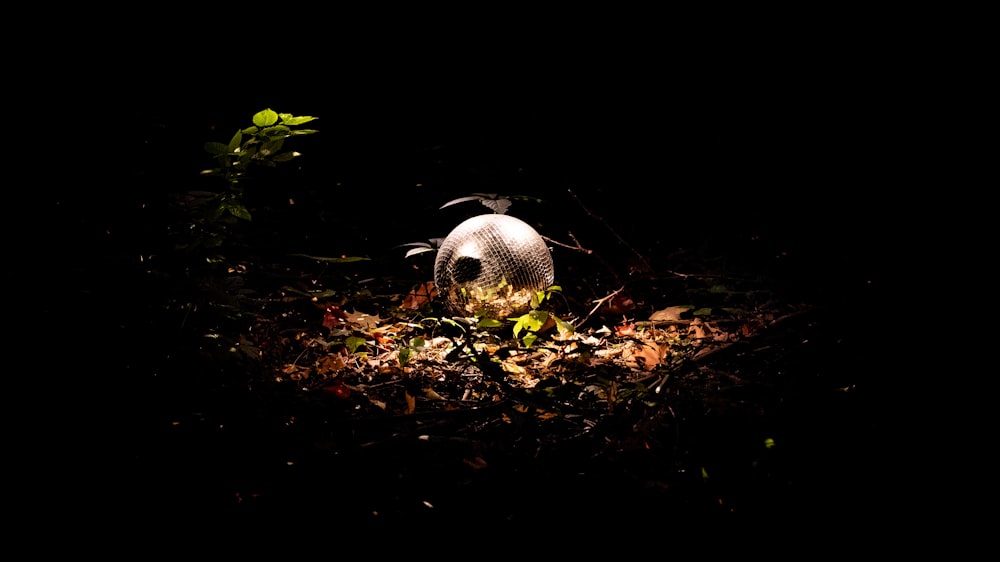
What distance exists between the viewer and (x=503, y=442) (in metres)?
2.54

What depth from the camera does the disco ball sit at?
3848 mm

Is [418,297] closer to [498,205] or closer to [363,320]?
[363,320]

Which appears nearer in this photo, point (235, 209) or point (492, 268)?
point (235, 209)

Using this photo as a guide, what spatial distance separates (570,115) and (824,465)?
12.7 feet

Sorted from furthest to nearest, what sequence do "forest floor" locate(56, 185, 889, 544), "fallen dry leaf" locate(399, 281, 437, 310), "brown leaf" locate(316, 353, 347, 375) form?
"fallen dry leaf" locate(399, 281, 437, 310), "brown leaf" locate(316, 353, 347, 375), "forest floor" locate(56, 185, 889, 544)

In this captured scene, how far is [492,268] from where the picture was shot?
12.6ft

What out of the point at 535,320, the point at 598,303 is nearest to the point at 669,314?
the point at 598,303

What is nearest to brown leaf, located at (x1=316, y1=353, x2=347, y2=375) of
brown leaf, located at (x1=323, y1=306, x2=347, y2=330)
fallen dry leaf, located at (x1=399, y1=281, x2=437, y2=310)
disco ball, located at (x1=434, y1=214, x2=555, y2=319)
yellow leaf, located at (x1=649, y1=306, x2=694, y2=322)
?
brown leaf, located at (x1=323, y1=306, x2=347, y2=330)

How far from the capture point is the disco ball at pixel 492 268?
12.6ft

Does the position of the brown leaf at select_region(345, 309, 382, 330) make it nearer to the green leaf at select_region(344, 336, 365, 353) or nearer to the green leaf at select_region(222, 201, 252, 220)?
the green leaf at select_region(344, 336, 365, 353)

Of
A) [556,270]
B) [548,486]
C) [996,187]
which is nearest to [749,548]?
[548,486]

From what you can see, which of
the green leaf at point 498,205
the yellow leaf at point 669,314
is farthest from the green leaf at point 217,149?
the yellow leaf at point 669,314

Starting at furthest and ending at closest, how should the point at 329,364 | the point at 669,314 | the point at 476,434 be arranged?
the point at 669,314 → the point at 329,364 → the point at 476,434

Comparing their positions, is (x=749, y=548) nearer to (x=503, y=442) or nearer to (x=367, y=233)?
(x=503, y=442)
